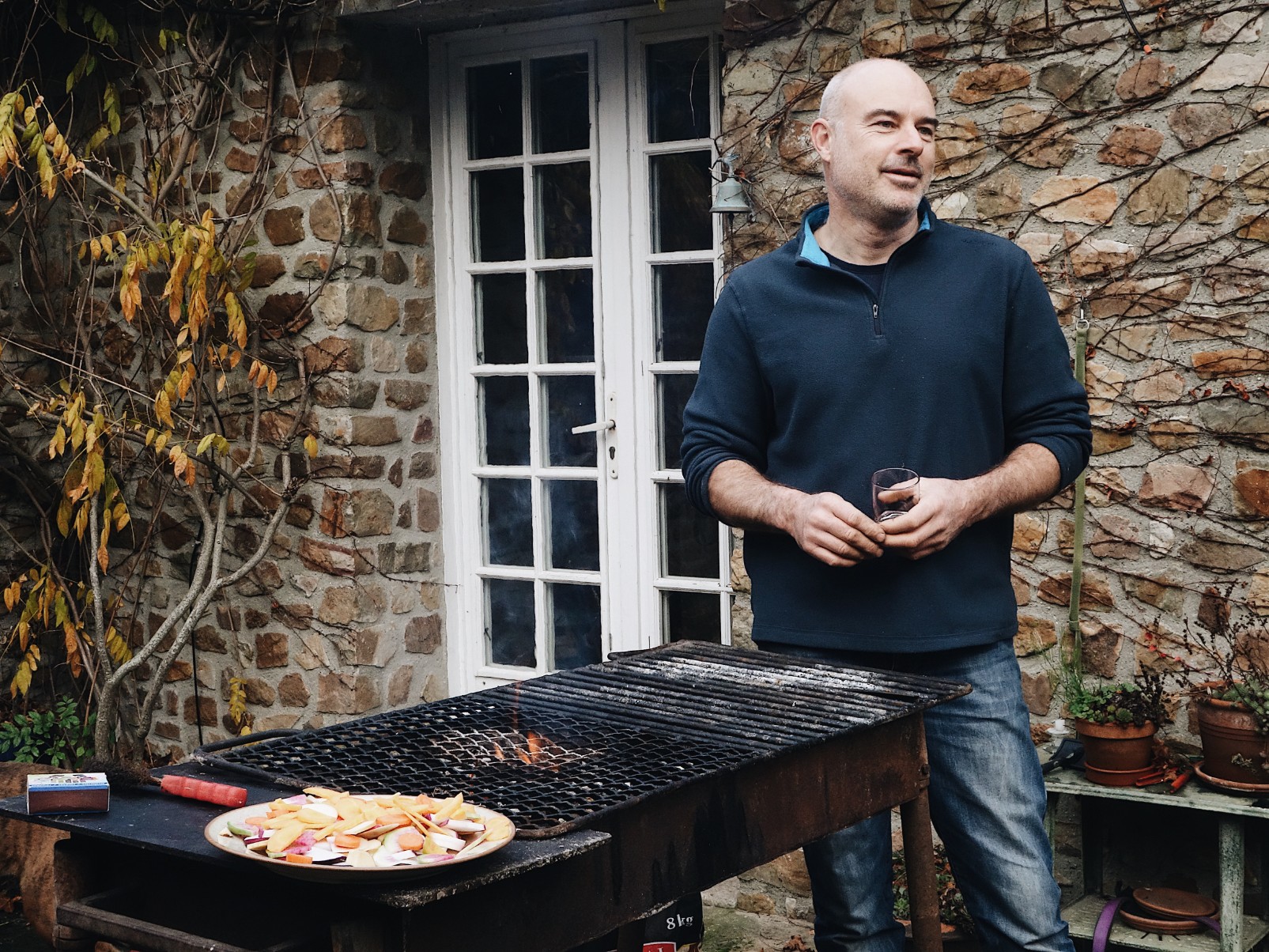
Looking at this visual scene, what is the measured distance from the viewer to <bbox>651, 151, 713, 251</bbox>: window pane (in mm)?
4613

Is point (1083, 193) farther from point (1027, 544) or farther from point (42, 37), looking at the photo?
point (42, 37)

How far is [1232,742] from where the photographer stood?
3.52m

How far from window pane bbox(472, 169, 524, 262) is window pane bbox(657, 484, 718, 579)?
101 cm

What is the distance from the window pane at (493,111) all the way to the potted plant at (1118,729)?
2.61 metres

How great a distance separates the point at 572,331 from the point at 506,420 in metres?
0.42

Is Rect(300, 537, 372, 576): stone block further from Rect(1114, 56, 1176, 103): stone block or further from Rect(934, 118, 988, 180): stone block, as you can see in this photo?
Rect(1114, 56, 1176, 103): stone block

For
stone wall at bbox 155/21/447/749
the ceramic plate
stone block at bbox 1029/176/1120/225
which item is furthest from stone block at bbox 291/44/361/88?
the ceramic plate

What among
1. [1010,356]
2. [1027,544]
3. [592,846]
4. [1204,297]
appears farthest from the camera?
[1027,544]

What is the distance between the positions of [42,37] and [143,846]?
14.8 feet

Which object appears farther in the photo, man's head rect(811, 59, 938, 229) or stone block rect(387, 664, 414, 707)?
stone block rect(387, 664, 414, 707)

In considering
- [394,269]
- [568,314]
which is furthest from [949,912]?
[394,269]

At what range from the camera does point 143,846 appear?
183 cm

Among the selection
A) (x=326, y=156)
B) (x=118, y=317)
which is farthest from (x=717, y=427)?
(x=118, y=317)

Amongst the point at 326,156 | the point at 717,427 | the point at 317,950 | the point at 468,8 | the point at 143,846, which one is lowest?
the point at 317,950
